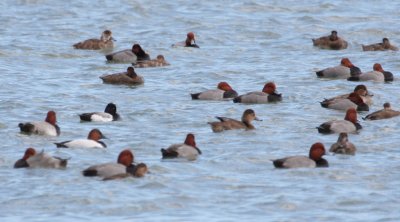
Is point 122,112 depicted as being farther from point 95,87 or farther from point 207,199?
point 207,199

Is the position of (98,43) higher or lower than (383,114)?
higher

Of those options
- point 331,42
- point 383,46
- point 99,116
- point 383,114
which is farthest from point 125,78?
point 383,46

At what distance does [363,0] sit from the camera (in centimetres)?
4478

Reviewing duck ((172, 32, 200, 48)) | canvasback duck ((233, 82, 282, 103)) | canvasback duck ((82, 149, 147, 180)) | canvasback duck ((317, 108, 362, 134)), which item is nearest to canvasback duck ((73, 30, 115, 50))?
duck ((172, 32, 200, 48))

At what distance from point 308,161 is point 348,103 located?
5872 mm

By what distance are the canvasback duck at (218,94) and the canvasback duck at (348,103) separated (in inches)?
76.2

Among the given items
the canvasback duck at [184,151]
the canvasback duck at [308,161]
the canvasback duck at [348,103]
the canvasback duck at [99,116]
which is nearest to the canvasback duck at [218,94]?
the canvasback duck at [348,103]

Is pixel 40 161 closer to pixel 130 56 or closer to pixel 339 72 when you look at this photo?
pixel 339 72

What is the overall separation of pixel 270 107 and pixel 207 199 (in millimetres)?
7845

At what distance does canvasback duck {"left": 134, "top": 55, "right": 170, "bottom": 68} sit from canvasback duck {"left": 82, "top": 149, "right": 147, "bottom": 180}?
11.9 metres

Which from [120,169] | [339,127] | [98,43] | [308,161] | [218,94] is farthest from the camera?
[98,43]

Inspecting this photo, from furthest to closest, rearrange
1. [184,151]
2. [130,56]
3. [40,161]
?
[130,56] → [184,151] → [40,161]

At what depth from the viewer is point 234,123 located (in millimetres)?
22641

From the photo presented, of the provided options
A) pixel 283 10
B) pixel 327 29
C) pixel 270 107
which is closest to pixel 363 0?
pixel 283 10
